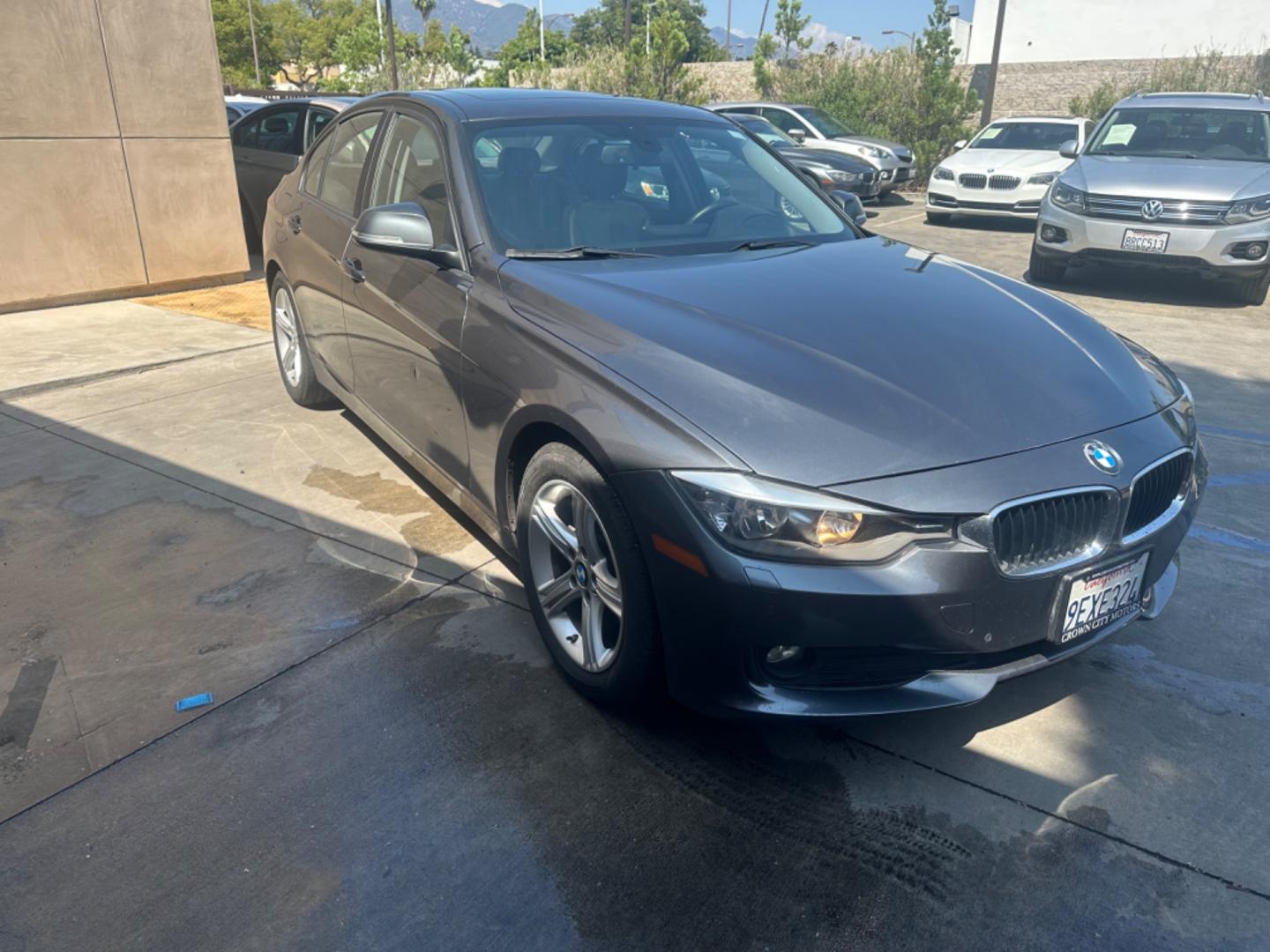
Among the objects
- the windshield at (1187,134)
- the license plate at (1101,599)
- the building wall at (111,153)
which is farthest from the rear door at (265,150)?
the license plate at (1101,599)

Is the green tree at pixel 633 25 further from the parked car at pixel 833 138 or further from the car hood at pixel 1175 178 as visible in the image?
the car hood at pixel 1175 178

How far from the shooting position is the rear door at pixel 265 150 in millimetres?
9242

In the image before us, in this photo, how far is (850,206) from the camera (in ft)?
14.8

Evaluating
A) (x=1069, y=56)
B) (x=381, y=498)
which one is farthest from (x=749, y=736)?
(x=1069, y=56)

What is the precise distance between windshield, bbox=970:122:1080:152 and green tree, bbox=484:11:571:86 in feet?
77.7

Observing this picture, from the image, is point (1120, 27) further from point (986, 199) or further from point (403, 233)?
point (403, 233)

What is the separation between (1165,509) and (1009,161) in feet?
39.6

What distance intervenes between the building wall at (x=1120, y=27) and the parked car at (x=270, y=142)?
39.4 m

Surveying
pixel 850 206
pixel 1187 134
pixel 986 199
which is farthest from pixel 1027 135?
pixel 850 206

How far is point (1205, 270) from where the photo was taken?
8.09m

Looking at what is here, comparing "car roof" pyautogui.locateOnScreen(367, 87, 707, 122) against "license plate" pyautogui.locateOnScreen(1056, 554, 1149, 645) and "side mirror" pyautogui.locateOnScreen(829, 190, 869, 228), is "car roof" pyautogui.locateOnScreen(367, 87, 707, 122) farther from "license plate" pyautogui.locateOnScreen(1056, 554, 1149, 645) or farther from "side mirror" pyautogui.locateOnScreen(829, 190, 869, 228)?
"license plate" pyautogui.locateOnScreen(1056, 554, 1149, 645)

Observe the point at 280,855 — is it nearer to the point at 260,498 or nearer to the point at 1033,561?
the point at 1033,561

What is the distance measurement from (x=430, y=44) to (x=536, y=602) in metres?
69.1

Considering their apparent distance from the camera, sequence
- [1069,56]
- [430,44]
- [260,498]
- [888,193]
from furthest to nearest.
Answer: [430,44]
[1069,56]
[888,193]
[260,498]
